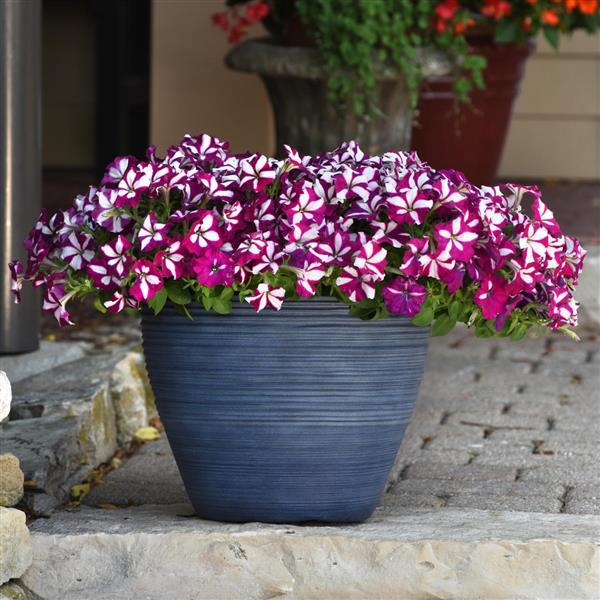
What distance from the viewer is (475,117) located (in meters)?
7.01

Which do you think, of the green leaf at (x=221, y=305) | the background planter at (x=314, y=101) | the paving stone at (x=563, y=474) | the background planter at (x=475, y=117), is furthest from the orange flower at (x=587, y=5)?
the green leaf at (x=221, y=305)

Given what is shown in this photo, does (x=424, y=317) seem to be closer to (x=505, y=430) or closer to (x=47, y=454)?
→ (x=47, y=454)

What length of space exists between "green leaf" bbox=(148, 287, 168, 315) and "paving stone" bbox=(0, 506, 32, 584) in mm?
494

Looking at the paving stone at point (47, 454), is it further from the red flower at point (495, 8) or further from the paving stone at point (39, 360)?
the red flower at point (495, 8)

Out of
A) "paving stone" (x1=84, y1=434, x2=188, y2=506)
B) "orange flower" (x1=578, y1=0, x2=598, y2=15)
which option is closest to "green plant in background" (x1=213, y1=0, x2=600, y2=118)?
"orange flower" (x1=578, y1=0, x2=598, y2=15)

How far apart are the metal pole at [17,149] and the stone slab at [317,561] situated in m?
1.50

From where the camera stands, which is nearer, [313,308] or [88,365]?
[313,308]

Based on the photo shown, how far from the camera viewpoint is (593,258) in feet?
19.4

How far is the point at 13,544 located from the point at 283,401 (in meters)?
0.61

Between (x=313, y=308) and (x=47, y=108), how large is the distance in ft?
28.8

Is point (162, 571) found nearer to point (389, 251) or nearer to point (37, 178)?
point (389, 251)

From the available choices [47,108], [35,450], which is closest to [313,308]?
[35,450]

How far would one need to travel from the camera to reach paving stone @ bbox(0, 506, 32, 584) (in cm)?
253

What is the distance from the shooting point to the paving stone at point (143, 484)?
3.19 meters
